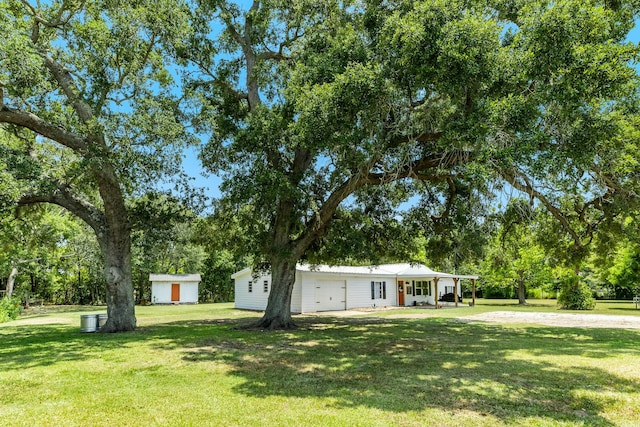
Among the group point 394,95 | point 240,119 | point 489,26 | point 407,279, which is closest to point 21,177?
point 240,119

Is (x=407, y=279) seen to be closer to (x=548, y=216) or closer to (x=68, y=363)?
(x=548, y=216)

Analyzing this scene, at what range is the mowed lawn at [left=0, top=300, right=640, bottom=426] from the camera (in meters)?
4.97

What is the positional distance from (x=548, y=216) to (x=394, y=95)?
28.4 ft

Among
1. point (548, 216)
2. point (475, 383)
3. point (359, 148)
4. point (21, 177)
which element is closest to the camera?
point (475, 383)

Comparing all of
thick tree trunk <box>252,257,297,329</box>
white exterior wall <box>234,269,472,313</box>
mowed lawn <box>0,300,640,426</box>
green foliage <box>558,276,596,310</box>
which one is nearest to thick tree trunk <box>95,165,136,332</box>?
mowed lawn <box>0,300,640,426</box>

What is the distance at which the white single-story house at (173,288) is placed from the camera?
3619 cm

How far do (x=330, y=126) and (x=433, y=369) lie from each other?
5340 mm

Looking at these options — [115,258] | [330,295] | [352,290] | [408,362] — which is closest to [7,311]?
[115,258]

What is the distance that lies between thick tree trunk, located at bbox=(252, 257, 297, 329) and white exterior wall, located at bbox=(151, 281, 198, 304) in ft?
80.9

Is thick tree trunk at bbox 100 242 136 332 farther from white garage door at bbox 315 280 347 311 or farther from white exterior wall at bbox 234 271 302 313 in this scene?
white garage door at bbox 315 280 347 311

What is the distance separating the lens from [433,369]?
7.63 m

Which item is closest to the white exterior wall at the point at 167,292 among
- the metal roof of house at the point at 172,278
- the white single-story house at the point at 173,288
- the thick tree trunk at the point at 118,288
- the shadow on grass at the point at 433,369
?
the white single-story house at the point at 173,288

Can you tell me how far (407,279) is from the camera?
31328 mm

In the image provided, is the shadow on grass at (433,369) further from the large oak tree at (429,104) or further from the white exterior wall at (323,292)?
the white exterior wall at (323,292)
